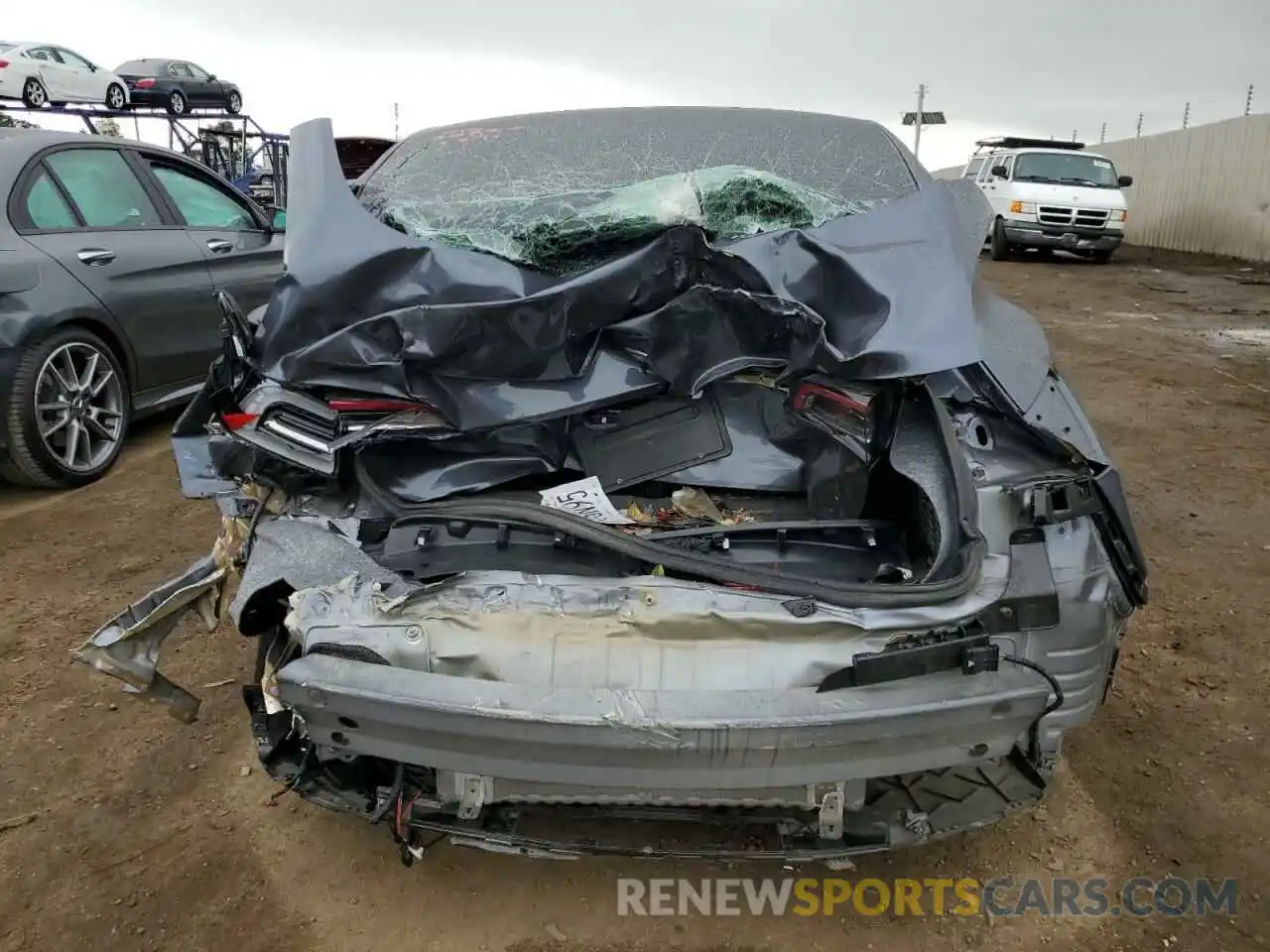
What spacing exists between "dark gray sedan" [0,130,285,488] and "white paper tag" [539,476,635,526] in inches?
126

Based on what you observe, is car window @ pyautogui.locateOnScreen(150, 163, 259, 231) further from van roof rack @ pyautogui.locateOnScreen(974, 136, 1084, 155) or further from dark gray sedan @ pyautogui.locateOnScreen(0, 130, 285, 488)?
van roof rack @ pyautogui.locateOnScreen(974, 136, 1084, 155)

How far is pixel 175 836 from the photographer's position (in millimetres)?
2320

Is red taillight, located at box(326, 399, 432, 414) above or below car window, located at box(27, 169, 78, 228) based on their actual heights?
below

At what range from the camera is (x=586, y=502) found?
7.56 feet

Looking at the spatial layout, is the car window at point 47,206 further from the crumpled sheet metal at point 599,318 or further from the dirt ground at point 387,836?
the crumpled sheet metal at point 599,318

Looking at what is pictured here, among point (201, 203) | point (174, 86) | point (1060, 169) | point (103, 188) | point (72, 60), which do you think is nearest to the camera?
point (103, 188)

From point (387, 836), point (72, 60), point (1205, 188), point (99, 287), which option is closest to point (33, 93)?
point (72, 60)

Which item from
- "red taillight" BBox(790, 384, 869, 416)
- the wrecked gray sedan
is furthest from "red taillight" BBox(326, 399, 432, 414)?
"red taillight" BBox(790, 384, 869, 416)

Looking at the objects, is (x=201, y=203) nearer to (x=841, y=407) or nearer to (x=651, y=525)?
(x=651, y=525)

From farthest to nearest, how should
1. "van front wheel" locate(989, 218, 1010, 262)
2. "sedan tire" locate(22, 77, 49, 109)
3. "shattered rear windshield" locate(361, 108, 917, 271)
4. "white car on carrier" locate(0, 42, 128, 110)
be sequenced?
1. "van front wheel" locate(989, 218, 1010, 262)
2. "sedan tire" locate(22, 77, 49, 109)
3. "white car on carrier" locate(0, 42, 128, 110)
4. "shattered rear windshield" locate(361, 108, 917, 271)

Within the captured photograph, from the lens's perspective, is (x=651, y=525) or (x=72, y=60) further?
(x=72, y=60)

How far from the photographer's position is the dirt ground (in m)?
2.05

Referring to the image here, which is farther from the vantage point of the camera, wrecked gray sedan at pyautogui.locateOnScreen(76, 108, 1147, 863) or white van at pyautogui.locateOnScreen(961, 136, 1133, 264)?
white van at pyautogui.locateOnScreen(961, 136, 1133, 264)

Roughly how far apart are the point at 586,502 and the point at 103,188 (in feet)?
13.2
